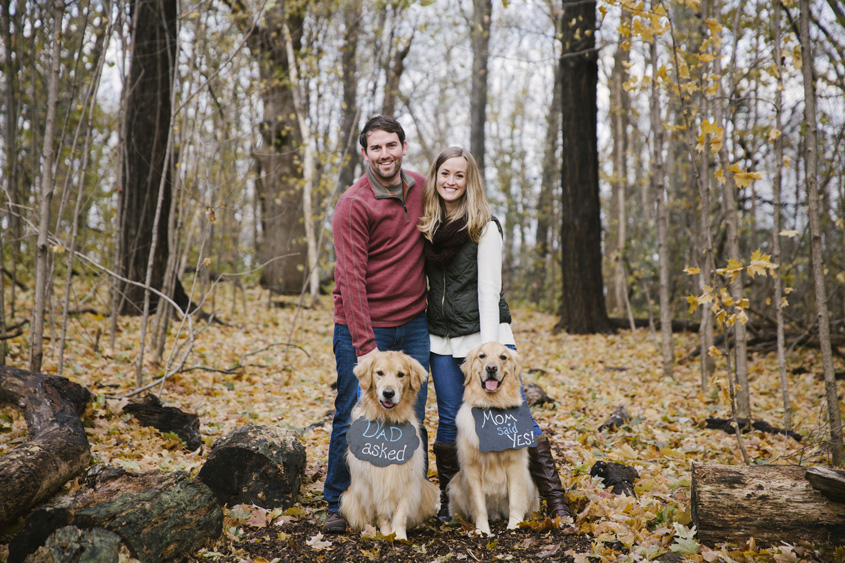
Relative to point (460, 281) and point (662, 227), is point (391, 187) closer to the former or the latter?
point (460, 281)

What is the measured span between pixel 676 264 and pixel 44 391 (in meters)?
13.3

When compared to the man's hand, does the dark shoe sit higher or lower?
lower

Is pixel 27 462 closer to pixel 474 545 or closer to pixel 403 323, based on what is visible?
pixel 403 323

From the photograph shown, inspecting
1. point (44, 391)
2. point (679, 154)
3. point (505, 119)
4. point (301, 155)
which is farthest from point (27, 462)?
point (505, 119)

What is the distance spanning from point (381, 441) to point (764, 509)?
6.79 ft

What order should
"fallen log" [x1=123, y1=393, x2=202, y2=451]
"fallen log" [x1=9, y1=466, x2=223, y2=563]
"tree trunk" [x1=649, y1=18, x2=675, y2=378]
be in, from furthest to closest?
"tree trunk" [x1=649, y1=18, x2=675, y2=378] < "fallen log" [x1=123, y1=393, x2=202, y2=451] < "fallen log" [x1=9, y1=466, x2=223, y2=563]

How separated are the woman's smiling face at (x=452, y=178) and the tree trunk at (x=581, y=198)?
718 centimetres

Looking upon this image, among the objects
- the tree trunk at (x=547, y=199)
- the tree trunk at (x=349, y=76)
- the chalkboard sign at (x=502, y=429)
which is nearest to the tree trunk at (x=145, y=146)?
the tree trunk at (x=349, y=76)

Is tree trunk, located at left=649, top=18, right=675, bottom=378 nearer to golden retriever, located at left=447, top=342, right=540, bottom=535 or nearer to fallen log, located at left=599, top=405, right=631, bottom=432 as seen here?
fallen log, located at left=599, top=405, right=631, bottom=432

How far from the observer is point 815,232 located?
3547 millimetres

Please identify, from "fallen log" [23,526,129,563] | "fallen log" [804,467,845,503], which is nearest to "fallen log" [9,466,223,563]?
"fallen log" [23,526,129,563]

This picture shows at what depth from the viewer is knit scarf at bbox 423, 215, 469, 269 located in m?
3.45

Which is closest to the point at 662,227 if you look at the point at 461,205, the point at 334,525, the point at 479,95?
the point at 461,205

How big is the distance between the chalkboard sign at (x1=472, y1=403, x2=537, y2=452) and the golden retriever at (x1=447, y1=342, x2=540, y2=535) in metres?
0.04
